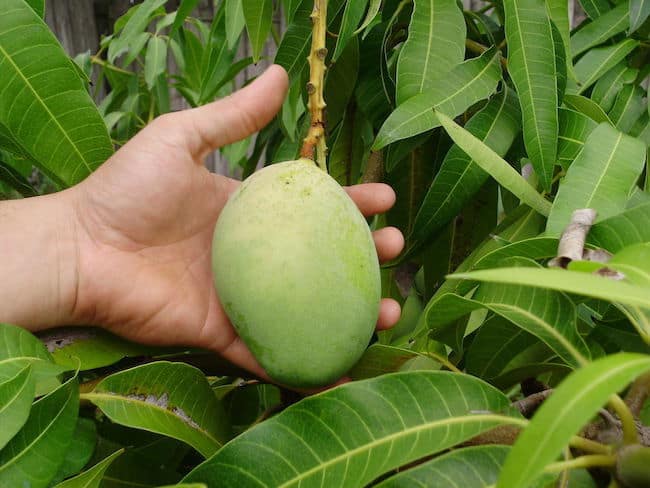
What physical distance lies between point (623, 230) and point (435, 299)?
0.62 ft

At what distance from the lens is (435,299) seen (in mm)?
651

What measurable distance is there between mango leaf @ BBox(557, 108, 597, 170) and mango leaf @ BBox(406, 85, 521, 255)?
7 centimetres

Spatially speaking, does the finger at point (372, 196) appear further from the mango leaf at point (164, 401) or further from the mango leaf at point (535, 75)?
the mango leaf at point (164, 401)

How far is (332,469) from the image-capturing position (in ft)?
1.53

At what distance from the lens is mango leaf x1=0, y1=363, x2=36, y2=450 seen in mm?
497

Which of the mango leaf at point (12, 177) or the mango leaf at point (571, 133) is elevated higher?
the mango leaf at point (571, 133)

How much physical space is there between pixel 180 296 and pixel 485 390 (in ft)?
1.44

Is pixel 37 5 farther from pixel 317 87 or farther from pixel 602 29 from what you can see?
pixel 602 29

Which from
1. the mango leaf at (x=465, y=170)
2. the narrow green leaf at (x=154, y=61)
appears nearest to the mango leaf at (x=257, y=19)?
Answer: the mango leaf at (x=465, y=170)

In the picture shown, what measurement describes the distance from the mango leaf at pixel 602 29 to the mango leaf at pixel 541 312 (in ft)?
1.76

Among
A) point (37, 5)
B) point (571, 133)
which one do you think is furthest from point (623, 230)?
point (37, 5)

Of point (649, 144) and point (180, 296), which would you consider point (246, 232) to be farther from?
point (649, 144)

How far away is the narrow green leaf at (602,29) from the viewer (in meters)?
0.94

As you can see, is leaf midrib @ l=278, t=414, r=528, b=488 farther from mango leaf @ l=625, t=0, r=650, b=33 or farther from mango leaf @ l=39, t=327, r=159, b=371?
mango leaf @ l=625, t=0, r=650, b=33
